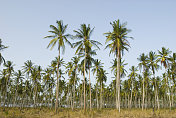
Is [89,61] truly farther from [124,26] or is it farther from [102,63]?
[102,63]

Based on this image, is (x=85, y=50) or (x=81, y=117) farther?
(x=85, y=50)

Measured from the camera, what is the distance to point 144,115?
17562mm

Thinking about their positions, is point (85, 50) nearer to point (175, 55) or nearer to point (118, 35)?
point (118, 35)

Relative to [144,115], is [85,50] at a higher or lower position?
higher

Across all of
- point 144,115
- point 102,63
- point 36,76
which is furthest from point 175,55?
point 36,76

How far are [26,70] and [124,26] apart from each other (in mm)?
33645

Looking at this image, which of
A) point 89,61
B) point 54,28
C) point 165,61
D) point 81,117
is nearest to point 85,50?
point 89,61

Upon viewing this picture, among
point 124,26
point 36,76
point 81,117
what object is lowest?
point 81,117

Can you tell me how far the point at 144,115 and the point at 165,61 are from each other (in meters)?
22.2

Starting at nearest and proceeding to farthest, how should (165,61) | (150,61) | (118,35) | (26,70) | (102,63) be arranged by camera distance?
(118,35) < (165,61) < (150,61) < (102,63) < (26,70)

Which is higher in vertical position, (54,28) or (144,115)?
(54,28)

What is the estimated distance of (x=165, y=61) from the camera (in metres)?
35.8

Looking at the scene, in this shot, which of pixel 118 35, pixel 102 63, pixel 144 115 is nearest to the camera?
pixel 144 115

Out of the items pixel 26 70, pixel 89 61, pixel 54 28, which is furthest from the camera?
pixel 26 70
